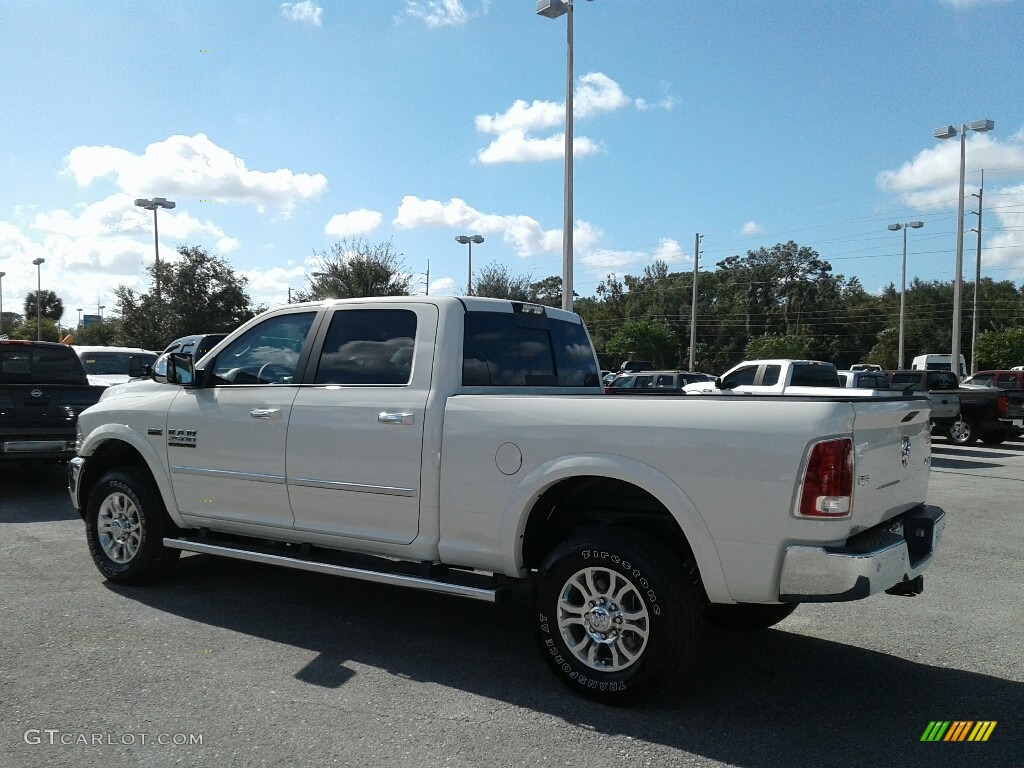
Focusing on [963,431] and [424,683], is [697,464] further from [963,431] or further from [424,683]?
[963,431]

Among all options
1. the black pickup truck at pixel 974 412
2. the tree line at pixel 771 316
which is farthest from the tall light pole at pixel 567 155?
the tree line at pixel 771 316

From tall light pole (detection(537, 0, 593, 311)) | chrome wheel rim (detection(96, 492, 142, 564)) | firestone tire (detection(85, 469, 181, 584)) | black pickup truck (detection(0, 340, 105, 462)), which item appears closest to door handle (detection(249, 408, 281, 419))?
firestone tire (detection(85, 469, 181, 584))

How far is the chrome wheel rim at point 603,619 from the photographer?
402 centimetres

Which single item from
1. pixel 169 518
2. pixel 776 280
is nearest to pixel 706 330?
pixel 776 280

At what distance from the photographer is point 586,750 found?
3.62 m

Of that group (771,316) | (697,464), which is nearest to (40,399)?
(697,464)

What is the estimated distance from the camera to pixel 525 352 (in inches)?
212

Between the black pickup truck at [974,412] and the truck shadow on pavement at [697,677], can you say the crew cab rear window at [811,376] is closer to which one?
the black pickup truck at [974,412]

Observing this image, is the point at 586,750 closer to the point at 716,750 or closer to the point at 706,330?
the point at 716,750

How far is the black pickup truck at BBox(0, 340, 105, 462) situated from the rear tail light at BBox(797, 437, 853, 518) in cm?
897

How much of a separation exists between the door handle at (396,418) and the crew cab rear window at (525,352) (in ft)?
1.24

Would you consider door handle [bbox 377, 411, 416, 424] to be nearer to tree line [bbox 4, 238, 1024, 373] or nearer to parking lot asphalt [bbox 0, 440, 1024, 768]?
parking lot asphalt [bbox 0, 440, 1024, 768]

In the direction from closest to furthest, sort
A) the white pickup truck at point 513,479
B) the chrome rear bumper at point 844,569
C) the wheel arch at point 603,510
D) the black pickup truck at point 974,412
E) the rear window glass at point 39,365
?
1. the chrome rear bumper at point 844,569
2. the white pickup truck at point 513,479
3. the wheel arch at point 603,510
4. the rear window glass at point 39,365
5. the black pickup truck at point 974,412
